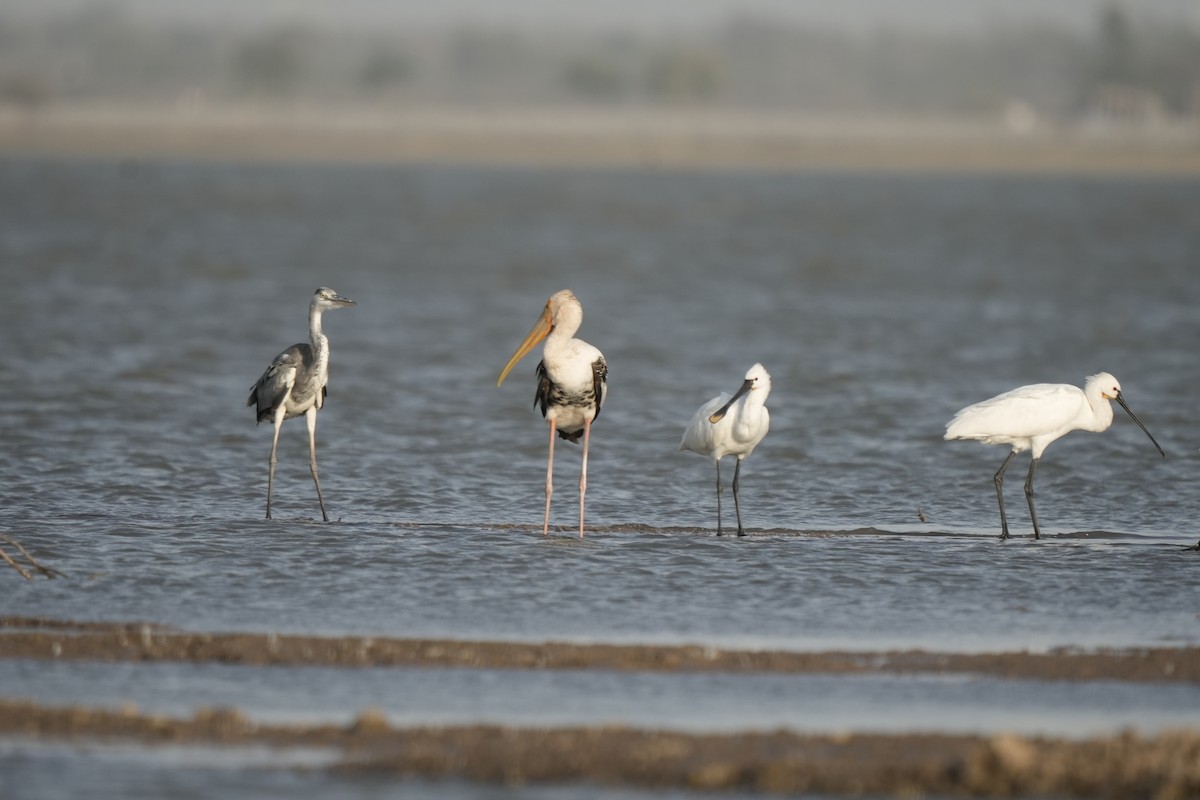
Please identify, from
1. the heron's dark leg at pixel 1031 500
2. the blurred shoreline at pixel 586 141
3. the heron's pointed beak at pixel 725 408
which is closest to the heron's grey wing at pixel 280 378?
the heron's pointed beak at pixel 725 408

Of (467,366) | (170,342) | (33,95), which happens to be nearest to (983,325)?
(467,366)

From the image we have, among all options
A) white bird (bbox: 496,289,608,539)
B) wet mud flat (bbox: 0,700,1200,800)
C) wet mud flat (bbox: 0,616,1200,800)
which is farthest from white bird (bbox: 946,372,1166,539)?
wet mud flat (bbox: 0,700,1200,800)

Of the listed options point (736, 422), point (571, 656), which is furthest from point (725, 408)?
point (571, 656)

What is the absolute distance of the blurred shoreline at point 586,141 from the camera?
102562 mm

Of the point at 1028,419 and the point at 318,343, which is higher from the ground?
the point at 318,343

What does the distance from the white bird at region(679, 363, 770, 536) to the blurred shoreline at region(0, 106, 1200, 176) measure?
85824mm

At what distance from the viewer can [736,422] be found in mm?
12891

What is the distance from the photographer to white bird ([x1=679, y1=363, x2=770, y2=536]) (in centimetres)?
1285

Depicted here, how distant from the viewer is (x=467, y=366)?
22.3 m

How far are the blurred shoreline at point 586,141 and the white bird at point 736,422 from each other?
85.8 m

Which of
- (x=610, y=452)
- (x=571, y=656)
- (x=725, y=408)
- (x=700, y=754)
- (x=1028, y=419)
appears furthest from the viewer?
(x=610, y=452)

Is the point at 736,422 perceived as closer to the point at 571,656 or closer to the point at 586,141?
the point at 571,656

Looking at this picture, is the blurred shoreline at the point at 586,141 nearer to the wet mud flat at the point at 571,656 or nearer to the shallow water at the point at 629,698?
the wet mud flat at the point at 571,656

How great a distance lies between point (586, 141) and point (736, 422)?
3971 inches
